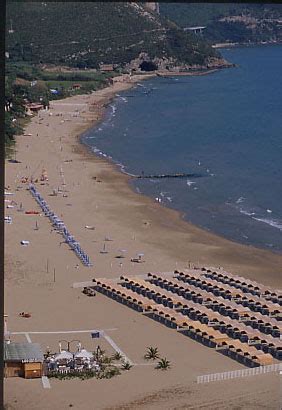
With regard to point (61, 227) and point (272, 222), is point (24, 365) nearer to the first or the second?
point (61, 227)

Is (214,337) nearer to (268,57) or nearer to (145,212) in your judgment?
(145,212)

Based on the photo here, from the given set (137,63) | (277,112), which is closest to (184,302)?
(277,112)

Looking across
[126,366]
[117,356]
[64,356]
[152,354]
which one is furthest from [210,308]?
[64,356]

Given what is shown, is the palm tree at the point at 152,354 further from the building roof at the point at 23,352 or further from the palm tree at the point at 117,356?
the building roof at the point at 23,352

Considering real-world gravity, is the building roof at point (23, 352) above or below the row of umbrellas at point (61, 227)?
A: above

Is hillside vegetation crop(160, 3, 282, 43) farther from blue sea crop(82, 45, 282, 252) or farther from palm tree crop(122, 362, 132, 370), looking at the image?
palm tree crop(122, 362, 132, 370)

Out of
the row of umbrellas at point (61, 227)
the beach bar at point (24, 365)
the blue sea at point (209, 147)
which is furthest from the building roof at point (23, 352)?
the blue sea at point (209, 147)
